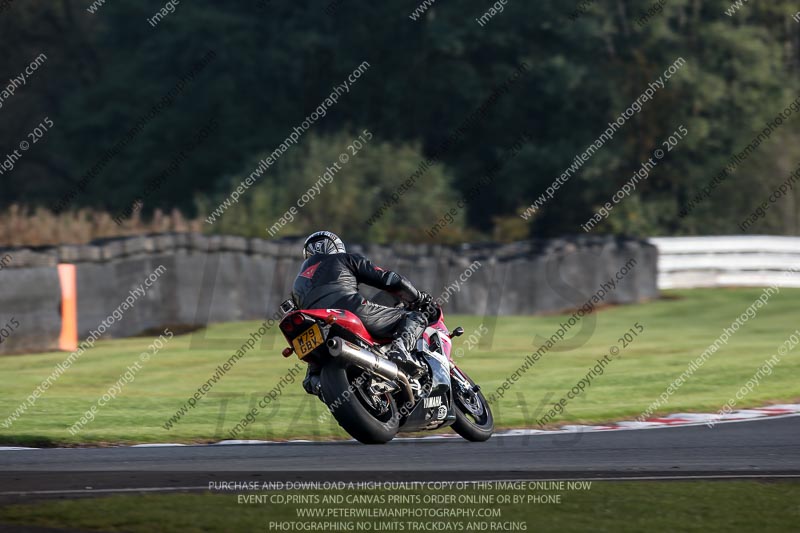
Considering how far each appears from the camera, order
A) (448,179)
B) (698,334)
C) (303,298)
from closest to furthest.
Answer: (303,298)
(698,334)
(448,179)

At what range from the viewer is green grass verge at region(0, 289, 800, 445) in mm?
11211

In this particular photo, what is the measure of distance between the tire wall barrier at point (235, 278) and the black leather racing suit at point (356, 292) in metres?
7.38

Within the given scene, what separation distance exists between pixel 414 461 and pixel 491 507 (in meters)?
1.69

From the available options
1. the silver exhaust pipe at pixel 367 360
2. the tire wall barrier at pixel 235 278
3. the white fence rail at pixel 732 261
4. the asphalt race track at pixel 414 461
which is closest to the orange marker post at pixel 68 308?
the tire wall barrier at pixel 235 278

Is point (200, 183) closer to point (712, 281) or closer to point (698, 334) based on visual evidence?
point (712, 281)

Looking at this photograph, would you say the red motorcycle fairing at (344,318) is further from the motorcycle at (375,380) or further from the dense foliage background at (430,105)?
the dense foliage background at (430,105)

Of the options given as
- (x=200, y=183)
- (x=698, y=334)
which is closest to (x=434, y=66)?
(x=200, y=183)

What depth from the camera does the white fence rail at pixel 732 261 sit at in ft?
87.5

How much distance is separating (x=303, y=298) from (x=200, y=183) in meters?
35.6

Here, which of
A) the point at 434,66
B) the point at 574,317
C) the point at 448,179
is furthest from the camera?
the point at 434,66

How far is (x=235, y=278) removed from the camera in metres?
19.5

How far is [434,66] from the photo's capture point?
4219 centimetres

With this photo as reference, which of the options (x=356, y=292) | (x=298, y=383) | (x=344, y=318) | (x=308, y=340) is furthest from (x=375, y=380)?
(x=298, y=383)

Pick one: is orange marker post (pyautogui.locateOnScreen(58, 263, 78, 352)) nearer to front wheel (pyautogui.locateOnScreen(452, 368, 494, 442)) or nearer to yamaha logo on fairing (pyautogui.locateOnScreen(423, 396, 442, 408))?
front wheel (pyautogui.locateOnScreen(452, 368, 494, 442))
